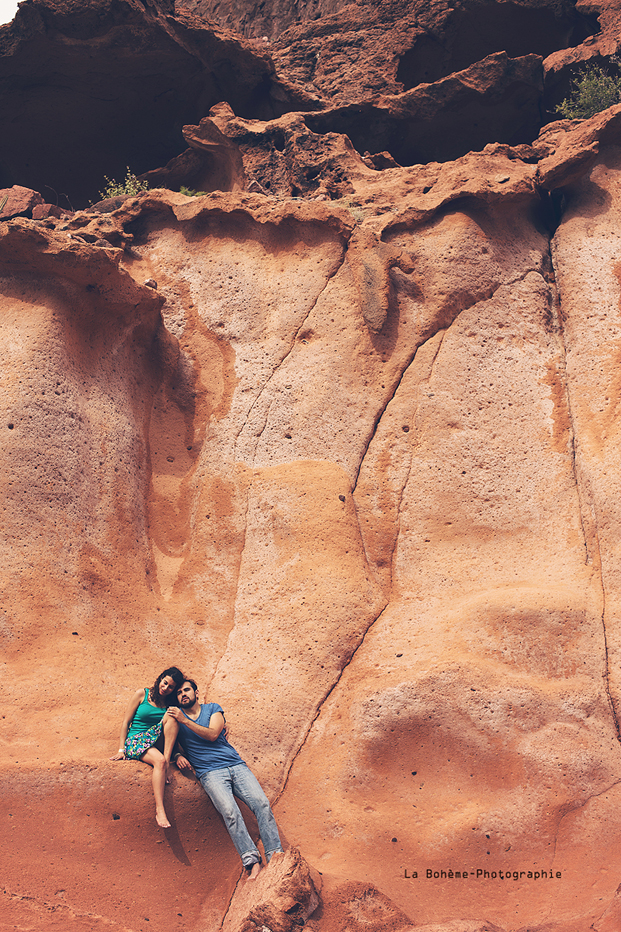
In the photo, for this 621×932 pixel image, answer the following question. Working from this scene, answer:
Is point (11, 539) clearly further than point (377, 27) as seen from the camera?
No

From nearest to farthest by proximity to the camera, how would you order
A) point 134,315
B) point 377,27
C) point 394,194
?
point 134,315, point 394,194, point 377,27

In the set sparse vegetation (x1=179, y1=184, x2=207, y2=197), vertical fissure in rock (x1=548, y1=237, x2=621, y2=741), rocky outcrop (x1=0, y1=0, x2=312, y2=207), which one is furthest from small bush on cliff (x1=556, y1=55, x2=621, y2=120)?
sparse vegetation (x1=179, y1=184, x2=207, y2=197)

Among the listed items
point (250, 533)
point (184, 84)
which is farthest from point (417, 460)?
point (184, 84)

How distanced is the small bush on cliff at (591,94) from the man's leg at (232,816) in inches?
359

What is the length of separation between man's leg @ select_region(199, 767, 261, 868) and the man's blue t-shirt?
100 millimetres

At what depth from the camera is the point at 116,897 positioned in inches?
195

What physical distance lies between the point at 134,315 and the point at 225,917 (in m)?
5.50

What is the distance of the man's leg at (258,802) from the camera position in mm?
5105

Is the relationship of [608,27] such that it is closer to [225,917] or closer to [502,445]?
[502,445]

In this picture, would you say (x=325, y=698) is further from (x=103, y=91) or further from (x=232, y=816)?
(x=103, y=91)

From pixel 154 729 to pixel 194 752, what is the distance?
0.34m

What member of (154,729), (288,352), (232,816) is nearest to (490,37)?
(288,352)

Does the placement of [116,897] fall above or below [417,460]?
below

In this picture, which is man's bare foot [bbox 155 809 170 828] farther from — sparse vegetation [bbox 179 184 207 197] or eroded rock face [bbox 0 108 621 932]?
sparse vegetation [bbox 179 184 207 197]
